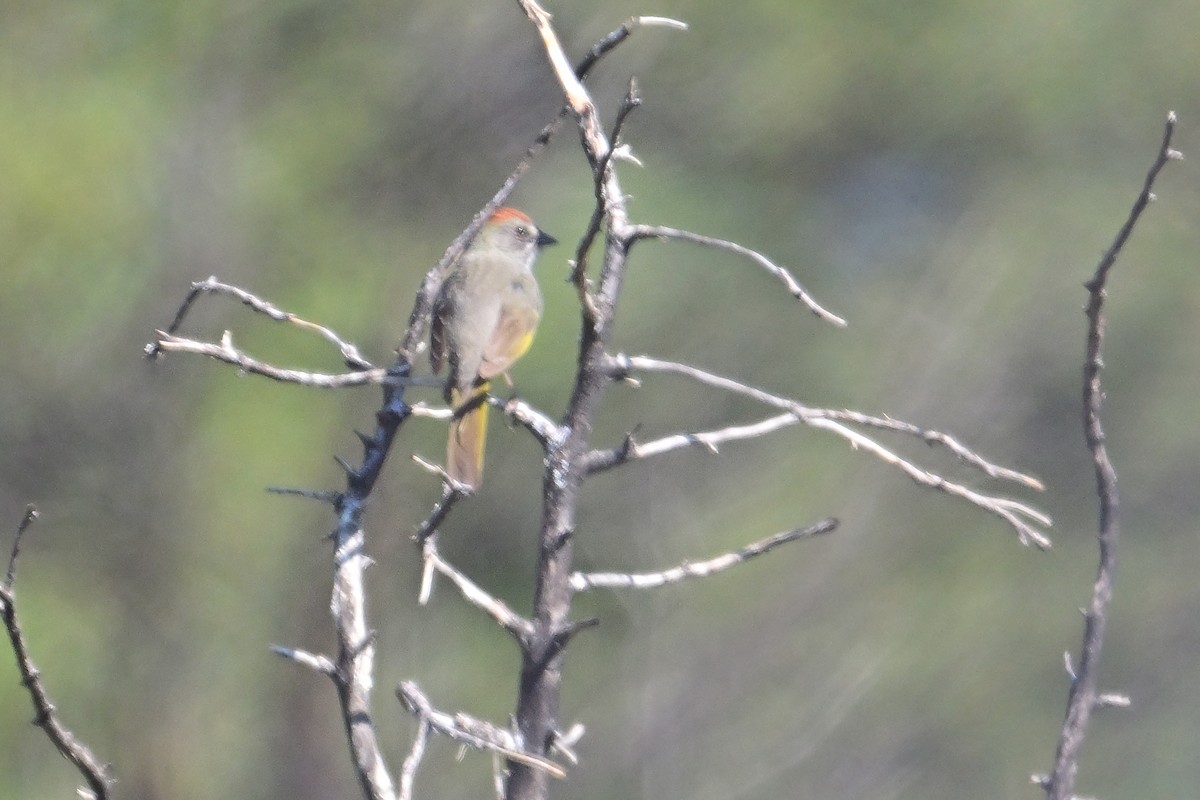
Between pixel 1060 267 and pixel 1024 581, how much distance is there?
84.1 inches

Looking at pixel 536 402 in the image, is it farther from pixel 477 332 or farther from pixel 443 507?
pixel 443 507

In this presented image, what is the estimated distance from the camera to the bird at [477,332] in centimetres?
329

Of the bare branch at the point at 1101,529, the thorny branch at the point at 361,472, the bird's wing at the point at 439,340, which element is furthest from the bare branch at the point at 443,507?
the bird's wing at the point at 439,340

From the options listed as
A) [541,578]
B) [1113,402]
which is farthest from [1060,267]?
[541,578]

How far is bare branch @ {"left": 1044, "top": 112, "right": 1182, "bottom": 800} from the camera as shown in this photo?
184cm

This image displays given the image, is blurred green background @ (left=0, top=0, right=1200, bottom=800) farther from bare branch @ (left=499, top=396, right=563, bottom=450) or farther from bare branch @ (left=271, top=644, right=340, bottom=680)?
bare branch @ (left=271, top=644, right=340, bottom=680)

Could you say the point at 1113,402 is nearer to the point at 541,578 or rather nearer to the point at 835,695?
the point at 835,695

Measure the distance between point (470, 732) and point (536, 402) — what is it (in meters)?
6.57

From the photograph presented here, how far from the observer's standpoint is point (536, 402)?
8.20m

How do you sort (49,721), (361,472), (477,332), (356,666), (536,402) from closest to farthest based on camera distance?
(49,721)
(356,666)
(361,472)
(477,332)
(536,402)

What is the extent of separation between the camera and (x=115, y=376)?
29.5ft

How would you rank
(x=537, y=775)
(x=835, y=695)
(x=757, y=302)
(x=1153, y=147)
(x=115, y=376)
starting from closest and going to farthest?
(x=537, y=775) < (x=835, y=695) < (x=115, y=376) < (x=757, y=302) < (x=1153, y=147)

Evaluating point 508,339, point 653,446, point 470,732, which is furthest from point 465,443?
point 470,732

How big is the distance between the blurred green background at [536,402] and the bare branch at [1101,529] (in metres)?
5.68
